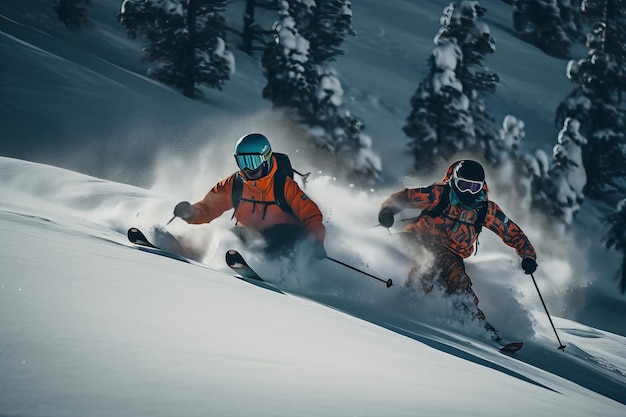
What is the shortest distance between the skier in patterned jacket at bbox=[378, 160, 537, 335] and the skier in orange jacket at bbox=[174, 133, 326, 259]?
50.8 inches

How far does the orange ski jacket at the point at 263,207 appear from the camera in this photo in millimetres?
7082

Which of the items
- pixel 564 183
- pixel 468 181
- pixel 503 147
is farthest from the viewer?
pixel 564 183

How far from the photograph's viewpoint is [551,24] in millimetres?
49406

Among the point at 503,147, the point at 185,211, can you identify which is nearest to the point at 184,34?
the point at 503,147

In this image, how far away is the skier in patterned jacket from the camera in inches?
291

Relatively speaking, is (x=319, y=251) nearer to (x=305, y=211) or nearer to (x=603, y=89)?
(x=305, y=211)

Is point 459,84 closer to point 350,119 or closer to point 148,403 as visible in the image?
point 350,119

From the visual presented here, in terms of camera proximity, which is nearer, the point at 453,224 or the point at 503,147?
the point at 453,224

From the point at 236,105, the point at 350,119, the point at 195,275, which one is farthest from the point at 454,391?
the point at 236,105

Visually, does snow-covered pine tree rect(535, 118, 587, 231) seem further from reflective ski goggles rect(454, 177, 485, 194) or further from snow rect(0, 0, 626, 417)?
reflective ski goggles rect(454, 177, 485, 194)

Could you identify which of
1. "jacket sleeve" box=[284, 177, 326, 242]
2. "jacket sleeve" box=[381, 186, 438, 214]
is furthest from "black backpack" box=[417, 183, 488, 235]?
"jacket sleeve" box=[284, 177, 326, 242]

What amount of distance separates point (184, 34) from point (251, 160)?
66.8 ft

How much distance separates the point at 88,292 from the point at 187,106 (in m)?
24.9

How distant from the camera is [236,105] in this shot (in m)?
31.5
